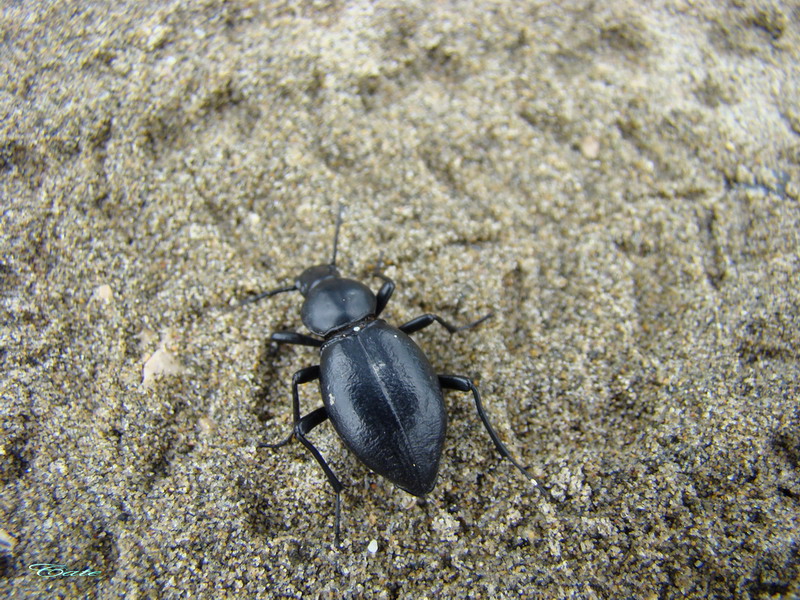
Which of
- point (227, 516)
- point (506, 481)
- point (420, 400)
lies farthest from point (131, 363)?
point (506, 481)

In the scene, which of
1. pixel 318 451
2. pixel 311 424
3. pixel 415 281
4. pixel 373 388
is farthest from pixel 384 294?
pixel 318 451

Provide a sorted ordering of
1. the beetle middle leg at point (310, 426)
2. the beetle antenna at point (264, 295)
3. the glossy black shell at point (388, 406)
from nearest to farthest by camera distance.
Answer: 1. the glossy black shell at point (388, 406)
2. the beetle middle leg at point (310, 426)
3. the beetle antenna at point (264, 295)

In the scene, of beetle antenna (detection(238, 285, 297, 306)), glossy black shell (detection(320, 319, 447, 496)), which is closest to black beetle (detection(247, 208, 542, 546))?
glossy black shell (detection(320, 319, 447, 496))

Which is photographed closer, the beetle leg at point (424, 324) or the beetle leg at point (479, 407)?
the beetle leg at point (479, 407)

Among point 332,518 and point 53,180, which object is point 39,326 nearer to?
point 53,180

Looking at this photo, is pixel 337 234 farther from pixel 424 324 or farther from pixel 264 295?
pixel 424 324

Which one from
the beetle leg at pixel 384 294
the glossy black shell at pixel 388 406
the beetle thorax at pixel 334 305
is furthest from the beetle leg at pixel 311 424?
the beetle leg at pixel 384 294

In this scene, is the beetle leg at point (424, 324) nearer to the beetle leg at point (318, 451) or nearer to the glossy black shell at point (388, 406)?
the glossy black shell at point (388, 406)
